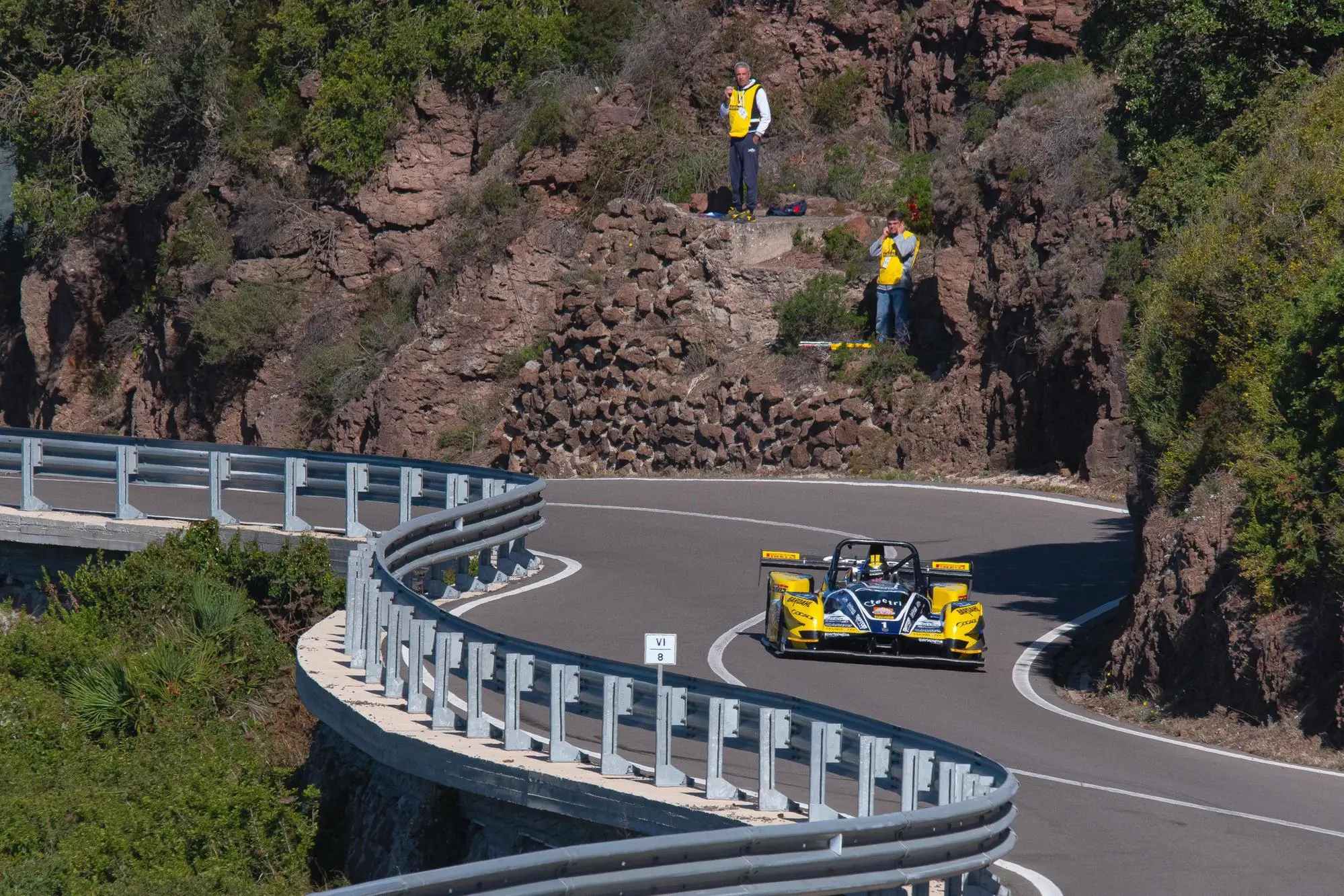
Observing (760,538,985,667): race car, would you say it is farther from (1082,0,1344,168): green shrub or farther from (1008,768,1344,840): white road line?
(1082,0,1344,168): green shrub

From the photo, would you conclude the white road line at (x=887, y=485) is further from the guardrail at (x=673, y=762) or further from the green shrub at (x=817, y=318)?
the guardrail at (x=673, y=762)

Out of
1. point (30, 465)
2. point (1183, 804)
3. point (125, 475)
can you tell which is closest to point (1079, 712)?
point (1183, 804)

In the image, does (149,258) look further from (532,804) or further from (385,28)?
(532,804)

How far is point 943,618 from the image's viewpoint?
54.3ft

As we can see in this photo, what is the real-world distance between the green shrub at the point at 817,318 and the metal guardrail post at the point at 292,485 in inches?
610

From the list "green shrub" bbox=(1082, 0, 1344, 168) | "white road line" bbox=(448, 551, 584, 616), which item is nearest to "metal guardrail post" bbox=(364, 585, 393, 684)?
"white road line" bbox=(448, 551, 584, 616)

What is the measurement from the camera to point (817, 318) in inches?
1325

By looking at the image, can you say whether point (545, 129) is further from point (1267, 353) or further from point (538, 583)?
point (1267, 353)

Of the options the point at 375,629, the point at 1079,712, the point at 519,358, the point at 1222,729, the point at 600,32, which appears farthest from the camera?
the point at 600,32

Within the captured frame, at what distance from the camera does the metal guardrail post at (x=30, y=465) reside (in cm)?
2045

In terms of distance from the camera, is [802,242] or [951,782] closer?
[951,782]

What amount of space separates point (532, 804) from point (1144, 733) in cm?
610

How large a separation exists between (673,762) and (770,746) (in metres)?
2.06

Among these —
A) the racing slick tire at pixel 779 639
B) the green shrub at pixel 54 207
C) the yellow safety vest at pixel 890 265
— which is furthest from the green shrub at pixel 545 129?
the racing slick tire at pixel 779 639
